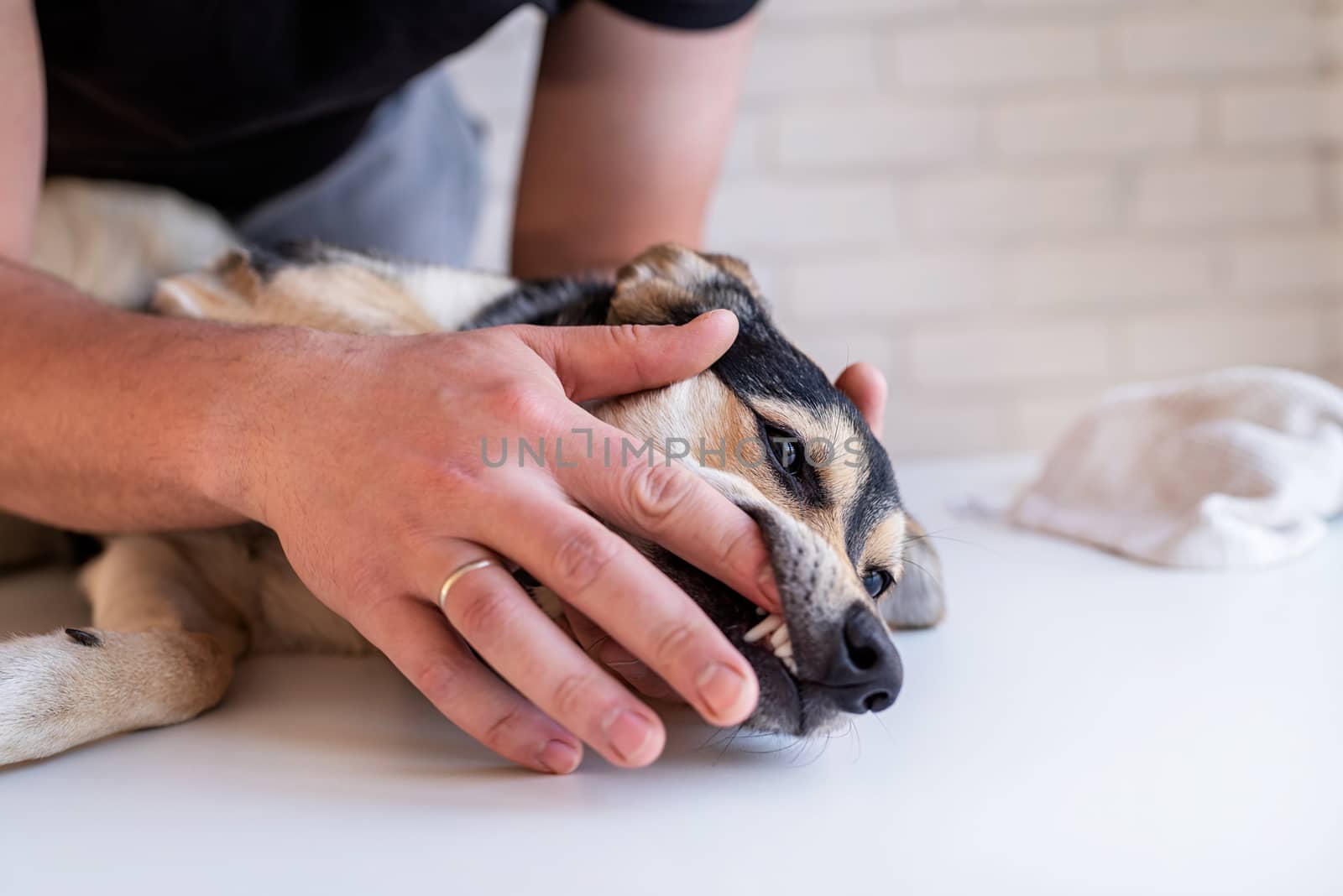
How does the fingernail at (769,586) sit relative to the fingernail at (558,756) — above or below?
above

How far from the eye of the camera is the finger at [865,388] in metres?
1.47

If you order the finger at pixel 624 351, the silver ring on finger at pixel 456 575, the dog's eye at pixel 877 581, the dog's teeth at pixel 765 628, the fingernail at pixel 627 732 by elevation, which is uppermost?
the finger at pixel 624 351

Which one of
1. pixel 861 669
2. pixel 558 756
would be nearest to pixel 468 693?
pixel 558 756

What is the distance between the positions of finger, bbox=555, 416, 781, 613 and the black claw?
0.55 meters

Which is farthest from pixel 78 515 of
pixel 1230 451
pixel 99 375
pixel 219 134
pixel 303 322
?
pixel 1230 451

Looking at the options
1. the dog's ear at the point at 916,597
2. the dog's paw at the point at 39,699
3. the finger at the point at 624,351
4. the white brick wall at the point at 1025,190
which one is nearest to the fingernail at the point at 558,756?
the finger at the point at 624,351

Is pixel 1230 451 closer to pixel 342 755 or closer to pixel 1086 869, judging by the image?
pixel 1086 869

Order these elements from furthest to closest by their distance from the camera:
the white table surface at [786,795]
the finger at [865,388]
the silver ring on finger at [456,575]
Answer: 1. the finger at [865,388]
2. the silver ring on finger at [456,575]
3. the white table surface at [786,795]

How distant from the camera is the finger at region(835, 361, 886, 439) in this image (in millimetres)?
1470

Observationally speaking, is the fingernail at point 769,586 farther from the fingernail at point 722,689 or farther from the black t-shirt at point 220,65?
the black t-shirt at point 220,65

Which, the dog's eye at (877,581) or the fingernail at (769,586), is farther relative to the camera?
the dog's eye at (877,581)

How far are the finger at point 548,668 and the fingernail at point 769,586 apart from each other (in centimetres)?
16

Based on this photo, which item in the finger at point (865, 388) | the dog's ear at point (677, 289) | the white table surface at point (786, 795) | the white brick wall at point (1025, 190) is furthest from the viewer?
the white brick wall at point (1025, 190)

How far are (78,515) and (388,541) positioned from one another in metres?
0.58
